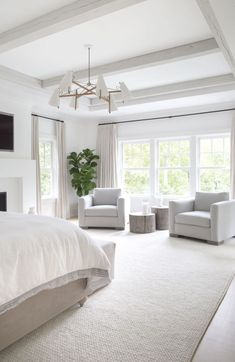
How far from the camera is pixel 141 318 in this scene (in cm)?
236

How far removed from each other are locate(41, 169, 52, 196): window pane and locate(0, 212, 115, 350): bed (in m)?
4.18

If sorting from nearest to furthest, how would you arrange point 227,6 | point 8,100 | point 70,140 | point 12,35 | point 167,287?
point 227,6 < point 167,287 < point 12,35 < point 8,100 < point 70,140

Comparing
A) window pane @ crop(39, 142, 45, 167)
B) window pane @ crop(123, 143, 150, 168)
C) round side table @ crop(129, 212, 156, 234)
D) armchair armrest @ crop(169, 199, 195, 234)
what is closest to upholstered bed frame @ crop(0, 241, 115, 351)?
armchair armrest @ crop(169, 199, 195, 234)

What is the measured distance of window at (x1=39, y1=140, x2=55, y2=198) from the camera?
681 cm

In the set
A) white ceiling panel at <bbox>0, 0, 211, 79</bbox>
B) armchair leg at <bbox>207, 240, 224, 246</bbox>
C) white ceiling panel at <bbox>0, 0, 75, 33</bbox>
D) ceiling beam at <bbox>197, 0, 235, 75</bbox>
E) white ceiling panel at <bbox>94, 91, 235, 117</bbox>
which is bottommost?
armchair leg at <bbox>207, 240, 224, 246</bbox>

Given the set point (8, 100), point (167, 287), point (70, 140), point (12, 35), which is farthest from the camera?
point (70, 140)

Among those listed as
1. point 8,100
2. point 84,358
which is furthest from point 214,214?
point 8,100

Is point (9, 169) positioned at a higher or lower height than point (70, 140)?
lower

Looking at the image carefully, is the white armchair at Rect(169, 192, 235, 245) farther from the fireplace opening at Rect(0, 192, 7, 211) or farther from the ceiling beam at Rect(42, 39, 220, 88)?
the fireplace opening at Rect(0, 192, 7, 211)

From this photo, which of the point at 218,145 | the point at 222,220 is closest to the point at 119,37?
the point at 222,220

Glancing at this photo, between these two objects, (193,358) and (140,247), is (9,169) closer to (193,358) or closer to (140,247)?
(140,247)

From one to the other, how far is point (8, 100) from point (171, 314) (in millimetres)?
4699

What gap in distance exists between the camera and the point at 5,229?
2.20 m

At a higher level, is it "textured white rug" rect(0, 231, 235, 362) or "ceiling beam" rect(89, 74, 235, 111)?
"ceiling beam" rect(89, 74, 235, 111)
